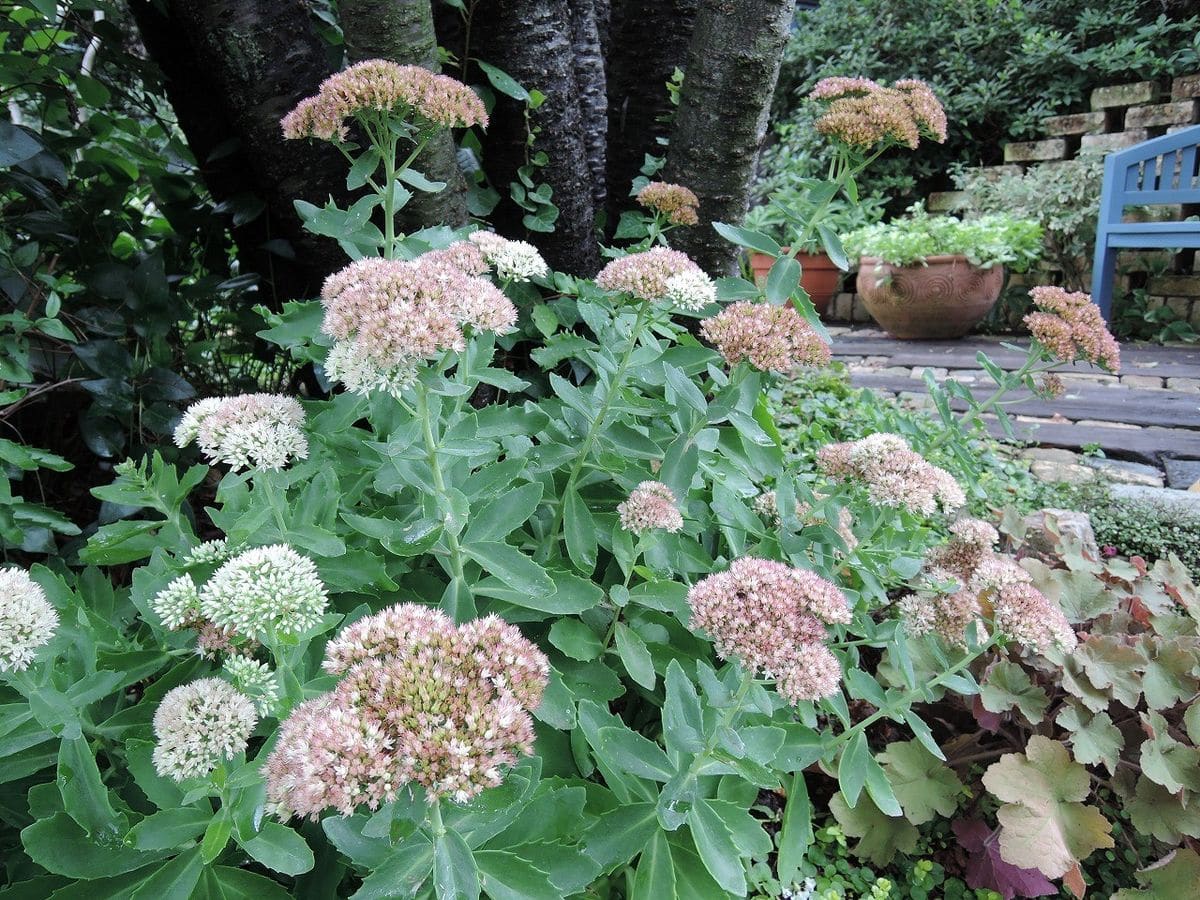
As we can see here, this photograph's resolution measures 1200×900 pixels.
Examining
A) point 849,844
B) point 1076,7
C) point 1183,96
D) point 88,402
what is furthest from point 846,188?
point 1076,7

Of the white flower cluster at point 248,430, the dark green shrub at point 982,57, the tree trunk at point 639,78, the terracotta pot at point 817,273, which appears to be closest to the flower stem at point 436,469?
the white flower cluster at point 248,430

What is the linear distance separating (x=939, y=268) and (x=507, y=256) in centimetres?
482

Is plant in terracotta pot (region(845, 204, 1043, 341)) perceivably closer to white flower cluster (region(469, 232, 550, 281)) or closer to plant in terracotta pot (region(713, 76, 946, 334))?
plant in terracotta pot (region(713, 76, 946, 334))

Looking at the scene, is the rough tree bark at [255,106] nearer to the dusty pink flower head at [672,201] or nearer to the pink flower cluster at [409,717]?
the dusty pink flower head at [672,201]

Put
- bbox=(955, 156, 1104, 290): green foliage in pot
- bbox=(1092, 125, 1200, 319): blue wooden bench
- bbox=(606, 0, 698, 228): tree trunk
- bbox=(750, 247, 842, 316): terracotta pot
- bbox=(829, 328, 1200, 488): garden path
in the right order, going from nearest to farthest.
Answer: bbox=(606, 0, 698, 228): tree trunk < bbox=(829, 328, 1200, 488): garden path < bbox=(1092, 125, 1200, 319): blue wooden bench < bbox=(955, 156, 1104, 290): green foliage in pot < bbox=(750, 247, 842, 316): terracotta pot

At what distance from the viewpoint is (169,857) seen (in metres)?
1.13

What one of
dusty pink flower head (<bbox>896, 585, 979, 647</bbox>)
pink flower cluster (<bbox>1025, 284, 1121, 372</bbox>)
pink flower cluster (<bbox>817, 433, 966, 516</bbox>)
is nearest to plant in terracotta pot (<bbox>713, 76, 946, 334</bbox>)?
pink flower cluster (<bbox>817, 433, 966, 516</bbox>)

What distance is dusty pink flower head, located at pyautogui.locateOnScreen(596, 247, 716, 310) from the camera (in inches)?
55.8

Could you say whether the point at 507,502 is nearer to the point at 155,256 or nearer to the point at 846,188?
the point at 846,188

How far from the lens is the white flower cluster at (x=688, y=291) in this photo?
4.69ft

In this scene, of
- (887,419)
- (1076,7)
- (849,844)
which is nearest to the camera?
(849,844)

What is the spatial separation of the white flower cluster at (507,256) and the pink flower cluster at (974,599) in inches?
40.5

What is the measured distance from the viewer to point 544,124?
7.18ft

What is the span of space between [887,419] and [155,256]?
6.39ft
